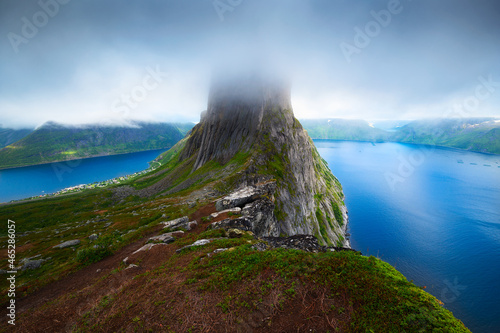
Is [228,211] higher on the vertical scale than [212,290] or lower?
lower

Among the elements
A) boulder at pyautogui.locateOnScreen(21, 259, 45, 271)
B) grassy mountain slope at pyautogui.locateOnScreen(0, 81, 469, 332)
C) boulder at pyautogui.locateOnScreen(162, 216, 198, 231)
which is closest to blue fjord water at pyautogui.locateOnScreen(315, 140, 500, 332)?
grassy mountain slope at pyautogui.locateOnScreen(0, 81, 469, 332)

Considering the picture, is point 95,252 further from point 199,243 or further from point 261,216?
point 261,216

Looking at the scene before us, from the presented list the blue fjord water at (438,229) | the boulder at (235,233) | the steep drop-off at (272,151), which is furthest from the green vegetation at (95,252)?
the steep drop-off at (272,151)

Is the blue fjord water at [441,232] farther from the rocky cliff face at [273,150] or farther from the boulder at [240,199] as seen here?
the boulder at [240,199]

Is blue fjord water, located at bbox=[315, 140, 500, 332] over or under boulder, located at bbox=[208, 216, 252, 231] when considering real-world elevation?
under

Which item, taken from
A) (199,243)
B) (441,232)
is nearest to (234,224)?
(199,243)

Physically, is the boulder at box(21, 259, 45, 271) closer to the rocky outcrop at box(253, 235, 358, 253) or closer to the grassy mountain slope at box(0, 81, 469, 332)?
the grassy mountain slope at box(0, 81, 469, 332)

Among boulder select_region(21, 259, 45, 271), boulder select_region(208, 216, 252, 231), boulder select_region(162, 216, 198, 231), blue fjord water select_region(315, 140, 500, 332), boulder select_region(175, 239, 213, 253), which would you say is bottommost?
blue fjord water select_region(315, 140, 500, 332)

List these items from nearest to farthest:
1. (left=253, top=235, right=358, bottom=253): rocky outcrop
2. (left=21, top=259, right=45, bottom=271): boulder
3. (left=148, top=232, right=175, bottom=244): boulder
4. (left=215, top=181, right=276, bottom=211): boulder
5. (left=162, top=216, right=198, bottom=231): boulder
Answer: (left=253, top=235, right=358, bottom=253): rocky outcrop < (left=21, top=259, right=45, bottom=271): boulder < (left=148, top=232, right=175, bottom=244): boulder < (left=162, top=216, right=198, bottom=231): boulder < (left=215, top=181, right=276, bottom=211): boulder
